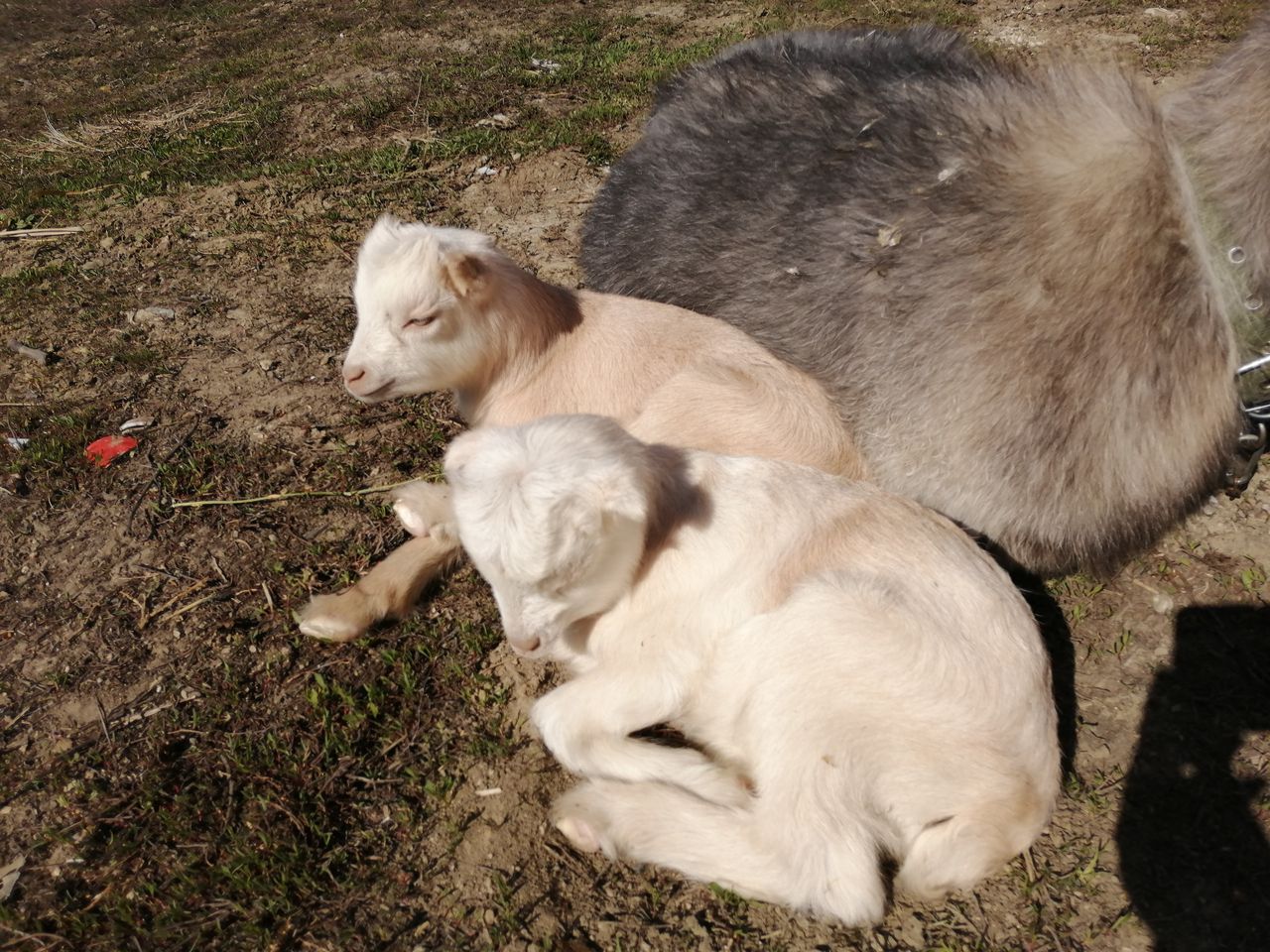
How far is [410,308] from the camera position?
11.3ft

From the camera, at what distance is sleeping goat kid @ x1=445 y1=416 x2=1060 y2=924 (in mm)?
2477

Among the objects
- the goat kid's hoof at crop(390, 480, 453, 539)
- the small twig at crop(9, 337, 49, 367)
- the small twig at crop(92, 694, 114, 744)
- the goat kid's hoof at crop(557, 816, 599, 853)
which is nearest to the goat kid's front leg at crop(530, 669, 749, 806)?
the goat kid's hoof at crop(557, 816, 599, 853)

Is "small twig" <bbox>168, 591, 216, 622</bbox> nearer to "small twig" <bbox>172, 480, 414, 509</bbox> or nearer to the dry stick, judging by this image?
"small twig" <bbox>172, 480, 414, 509</bbox>

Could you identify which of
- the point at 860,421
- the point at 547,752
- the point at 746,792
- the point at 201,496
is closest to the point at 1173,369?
the point at 860,421

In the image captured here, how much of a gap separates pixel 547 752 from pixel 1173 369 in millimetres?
2362

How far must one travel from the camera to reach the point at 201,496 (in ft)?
12.9

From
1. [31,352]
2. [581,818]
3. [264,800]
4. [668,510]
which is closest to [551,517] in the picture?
[668,510]

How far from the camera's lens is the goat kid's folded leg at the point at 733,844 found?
2.44 meters

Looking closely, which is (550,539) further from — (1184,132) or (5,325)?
(5,325)

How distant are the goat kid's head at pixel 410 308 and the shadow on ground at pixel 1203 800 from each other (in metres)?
2.82

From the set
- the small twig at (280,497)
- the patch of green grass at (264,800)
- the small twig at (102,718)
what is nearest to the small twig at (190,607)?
the patch of green grass at (264,800)

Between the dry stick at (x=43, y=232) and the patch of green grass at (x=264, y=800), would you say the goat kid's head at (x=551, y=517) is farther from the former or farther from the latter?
the dry stick at (x=43, y=232)

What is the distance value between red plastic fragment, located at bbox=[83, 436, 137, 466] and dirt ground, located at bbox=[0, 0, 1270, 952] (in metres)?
0.04

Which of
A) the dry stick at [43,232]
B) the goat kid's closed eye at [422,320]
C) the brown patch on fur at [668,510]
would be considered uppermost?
the goat kid's closed eye at [422,320]
